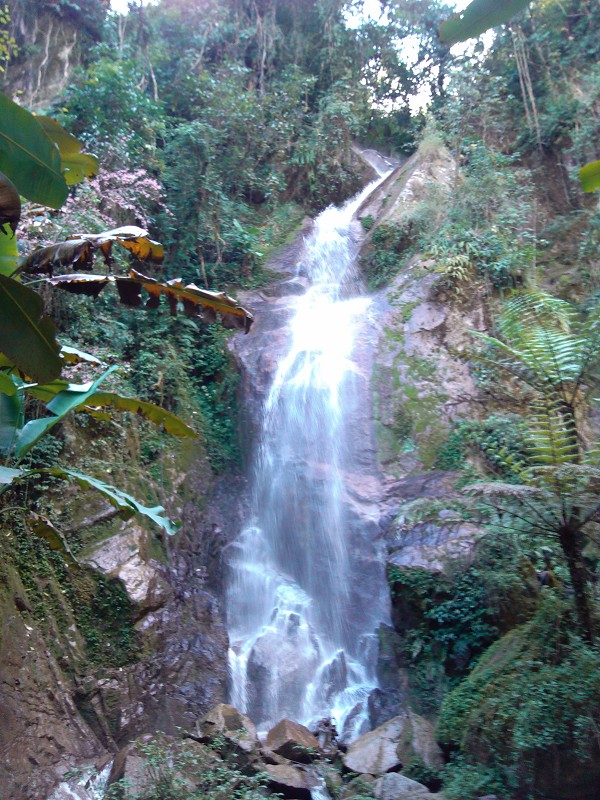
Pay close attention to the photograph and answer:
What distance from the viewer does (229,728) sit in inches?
276

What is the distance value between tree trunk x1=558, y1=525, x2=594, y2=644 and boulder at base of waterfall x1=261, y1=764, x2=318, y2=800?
2.90 m

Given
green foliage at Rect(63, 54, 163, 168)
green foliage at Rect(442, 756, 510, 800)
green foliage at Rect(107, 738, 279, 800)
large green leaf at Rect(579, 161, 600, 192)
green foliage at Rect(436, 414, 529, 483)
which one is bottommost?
green foliage at Rect(442, 756, 510, 800)

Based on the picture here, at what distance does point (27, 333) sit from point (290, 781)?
4.72 meters

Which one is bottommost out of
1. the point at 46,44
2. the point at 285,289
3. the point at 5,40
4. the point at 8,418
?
the point at 8,418

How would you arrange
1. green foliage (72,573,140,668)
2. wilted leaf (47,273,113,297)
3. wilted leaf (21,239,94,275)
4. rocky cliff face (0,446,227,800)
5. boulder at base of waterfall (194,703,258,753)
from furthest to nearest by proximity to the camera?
green foliage (72,573,140,668)
boulder at base of waterfall (194,703,258,753)
rocky cliff face (0,446,227,800)
wilted leaf (47,273,113,297)
wilted leaf (21,239,94,275)

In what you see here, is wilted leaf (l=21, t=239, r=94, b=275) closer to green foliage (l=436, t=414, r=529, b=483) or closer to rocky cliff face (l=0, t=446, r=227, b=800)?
rocky cliff face (l=0, t=446, r=227, b=800)

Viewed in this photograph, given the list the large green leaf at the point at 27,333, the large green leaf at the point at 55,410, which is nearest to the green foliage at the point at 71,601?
the large green leaf at the point at 55,410

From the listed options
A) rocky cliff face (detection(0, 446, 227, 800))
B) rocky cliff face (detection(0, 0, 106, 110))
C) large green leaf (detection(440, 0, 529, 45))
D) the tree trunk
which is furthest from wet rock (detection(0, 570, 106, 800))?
rocky cliff face (detection(0, 0, 106, 110))

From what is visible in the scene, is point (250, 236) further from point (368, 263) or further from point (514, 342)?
point (514, 342)

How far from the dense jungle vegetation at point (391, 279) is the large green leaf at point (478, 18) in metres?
3.24

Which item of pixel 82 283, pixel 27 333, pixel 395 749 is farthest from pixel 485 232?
pixel 27 333

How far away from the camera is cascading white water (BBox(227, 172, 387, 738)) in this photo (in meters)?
9.05

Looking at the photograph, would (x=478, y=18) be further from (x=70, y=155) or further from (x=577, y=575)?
(x=577, y=575)

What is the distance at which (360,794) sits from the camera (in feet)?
19.2
